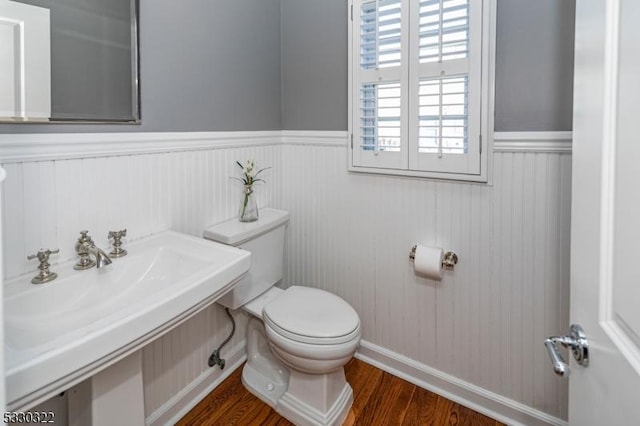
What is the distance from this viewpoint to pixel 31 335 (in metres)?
0.80

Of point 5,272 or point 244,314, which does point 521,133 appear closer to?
point 244,314

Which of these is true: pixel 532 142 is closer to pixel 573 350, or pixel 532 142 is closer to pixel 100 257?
pixel 573 350

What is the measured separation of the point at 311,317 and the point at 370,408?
0.54 m

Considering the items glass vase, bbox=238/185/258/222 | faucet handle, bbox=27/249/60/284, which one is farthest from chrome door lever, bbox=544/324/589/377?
glass vase, bbox=238/185/258/222

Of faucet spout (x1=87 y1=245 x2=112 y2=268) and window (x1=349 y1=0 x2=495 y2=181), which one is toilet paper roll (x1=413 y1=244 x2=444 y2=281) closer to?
window (x1=349 y1=0 x2=495 y2=181)

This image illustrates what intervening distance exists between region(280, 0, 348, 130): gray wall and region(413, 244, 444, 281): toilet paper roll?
782mm

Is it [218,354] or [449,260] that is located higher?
[449,260]

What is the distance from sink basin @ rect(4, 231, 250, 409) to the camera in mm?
700

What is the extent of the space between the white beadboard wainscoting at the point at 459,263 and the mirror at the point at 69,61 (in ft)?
3.24

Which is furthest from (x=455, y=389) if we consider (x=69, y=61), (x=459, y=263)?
(x=69, y=61)

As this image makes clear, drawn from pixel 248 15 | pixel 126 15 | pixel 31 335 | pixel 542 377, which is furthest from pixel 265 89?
pixel 542 377

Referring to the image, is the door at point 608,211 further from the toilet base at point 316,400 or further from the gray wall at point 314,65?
the gray wall at point 314,65

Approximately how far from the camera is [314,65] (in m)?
1.98

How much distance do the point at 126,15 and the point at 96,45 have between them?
17 cm
